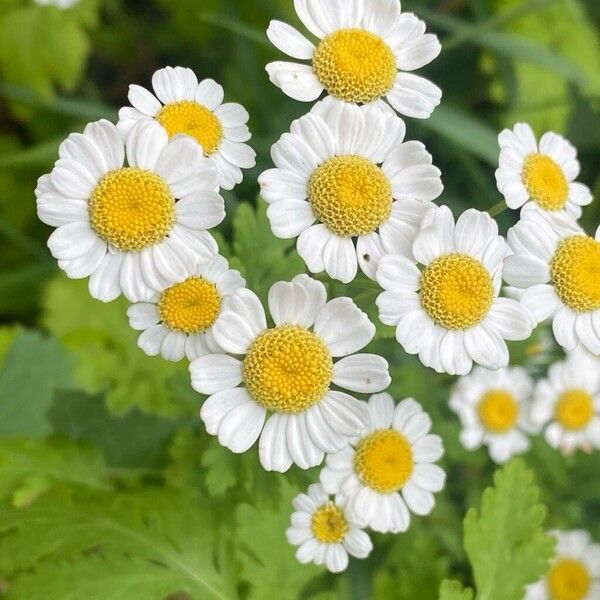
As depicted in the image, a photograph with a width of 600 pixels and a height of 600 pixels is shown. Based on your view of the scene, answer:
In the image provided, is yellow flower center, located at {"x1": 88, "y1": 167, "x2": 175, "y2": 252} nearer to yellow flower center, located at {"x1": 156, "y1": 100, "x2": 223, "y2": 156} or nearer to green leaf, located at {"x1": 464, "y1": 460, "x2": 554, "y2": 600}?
yellow flower center, located at {"x1": 156, "y1": 100, "x2": 223, "y2": 156}

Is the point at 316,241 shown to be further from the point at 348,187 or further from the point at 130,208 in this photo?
the point at 130,208

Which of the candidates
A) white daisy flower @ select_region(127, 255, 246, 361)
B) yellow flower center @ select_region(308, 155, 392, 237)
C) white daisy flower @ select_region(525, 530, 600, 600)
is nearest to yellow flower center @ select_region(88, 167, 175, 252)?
white daisy flower @ select_region(127, 255, 246, 361)

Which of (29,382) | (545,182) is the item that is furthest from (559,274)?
(29,382)

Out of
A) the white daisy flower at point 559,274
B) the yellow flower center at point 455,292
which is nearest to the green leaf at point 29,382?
the yellow flower center at point 455,292

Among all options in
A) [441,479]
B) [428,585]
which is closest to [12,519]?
[441,479]

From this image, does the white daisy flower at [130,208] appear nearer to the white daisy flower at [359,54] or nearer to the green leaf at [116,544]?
the white daisy flower at [359,54]

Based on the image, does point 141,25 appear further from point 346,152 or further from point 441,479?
point 441,479

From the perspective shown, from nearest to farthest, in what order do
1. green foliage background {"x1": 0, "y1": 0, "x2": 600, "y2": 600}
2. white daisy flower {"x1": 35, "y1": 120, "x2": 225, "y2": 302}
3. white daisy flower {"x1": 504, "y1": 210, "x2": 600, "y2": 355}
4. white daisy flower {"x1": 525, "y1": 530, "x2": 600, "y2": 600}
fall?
white daisy flower {"x1": 35, "y1": 120, "x2": 225, "y2": 302} < white daisy flower {"x1": 504, "y1": 210, "x2": 600, "y2": 355} < green foliage background {"x1": 0, "y1": 0, "x2": 600, "y2": 600} < white daisy flower {"x1": 525, "y1": 530, "x2": 600, "y2": 600}
